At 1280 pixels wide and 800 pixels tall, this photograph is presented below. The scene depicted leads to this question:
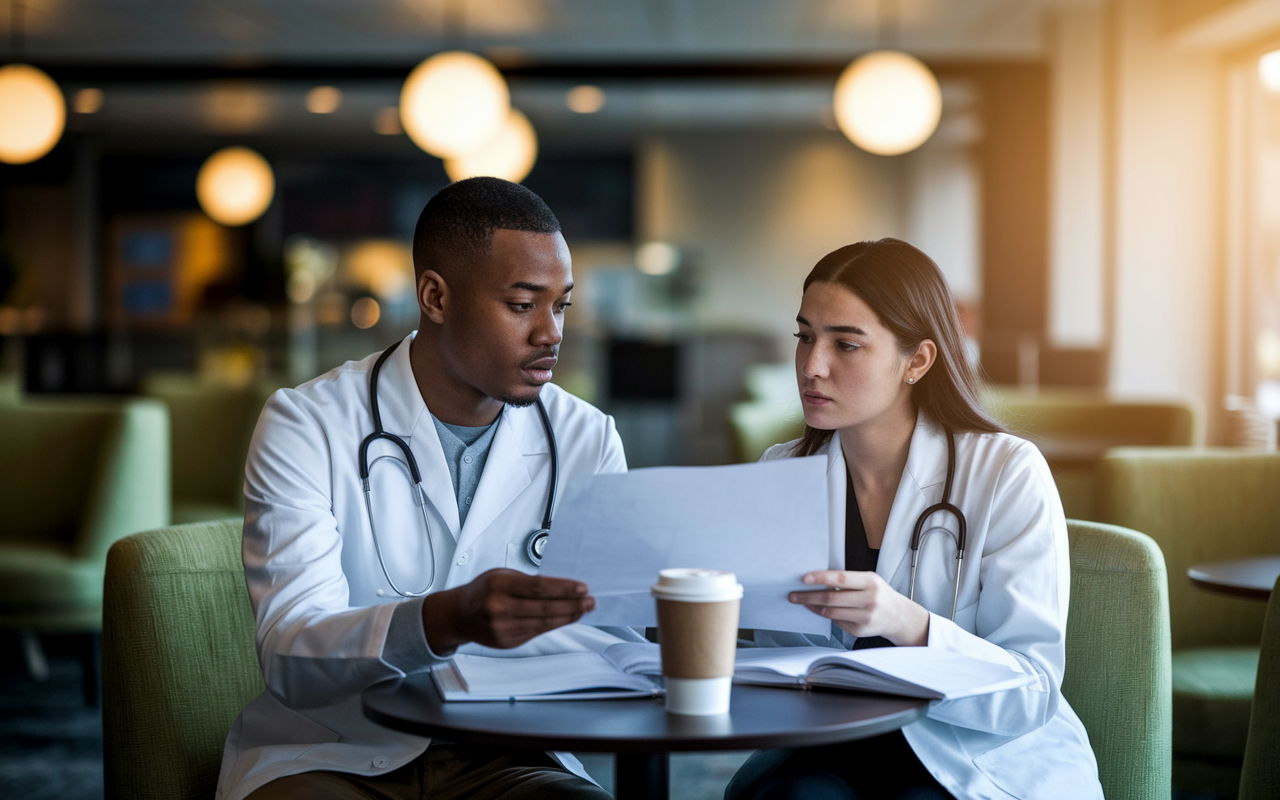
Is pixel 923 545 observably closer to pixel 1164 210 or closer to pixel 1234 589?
pixel 1234 589

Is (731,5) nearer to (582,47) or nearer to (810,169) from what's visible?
(582,47)

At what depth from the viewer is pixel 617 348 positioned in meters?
7.70

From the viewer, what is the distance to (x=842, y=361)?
1.64m

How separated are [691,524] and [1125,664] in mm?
858

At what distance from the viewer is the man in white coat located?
51.1 inches

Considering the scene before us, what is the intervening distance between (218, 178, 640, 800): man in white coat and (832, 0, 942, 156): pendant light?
11.3 feet

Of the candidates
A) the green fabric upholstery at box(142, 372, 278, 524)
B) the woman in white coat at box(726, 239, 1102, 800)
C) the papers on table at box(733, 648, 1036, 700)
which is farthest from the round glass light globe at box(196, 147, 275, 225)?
the papers on table at box(733, 648, 1036, 700)

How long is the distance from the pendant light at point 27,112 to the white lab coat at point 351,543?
4387mm

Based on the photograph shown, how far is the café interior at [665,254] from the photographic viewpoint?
89.6 inches

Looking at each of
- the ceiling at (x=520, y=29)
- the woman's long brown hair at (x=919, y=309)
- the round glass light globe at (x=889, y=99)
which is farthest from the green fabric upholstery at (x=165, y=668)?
the ceiling at (x=520, y=29)

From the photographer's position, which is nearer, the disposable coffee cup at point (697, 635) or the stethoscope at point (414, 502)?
the disposable coffee cup at point (697, 635)

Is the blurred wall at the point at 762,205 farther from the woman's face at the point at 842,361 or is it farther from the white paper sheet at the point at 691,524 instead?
the white paper sheet at the point at 691,524

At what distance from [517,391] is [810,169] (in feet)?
30.0

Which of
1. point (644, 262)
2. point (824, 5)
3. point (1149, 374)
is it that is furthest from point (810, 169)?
point (1149, 374)
